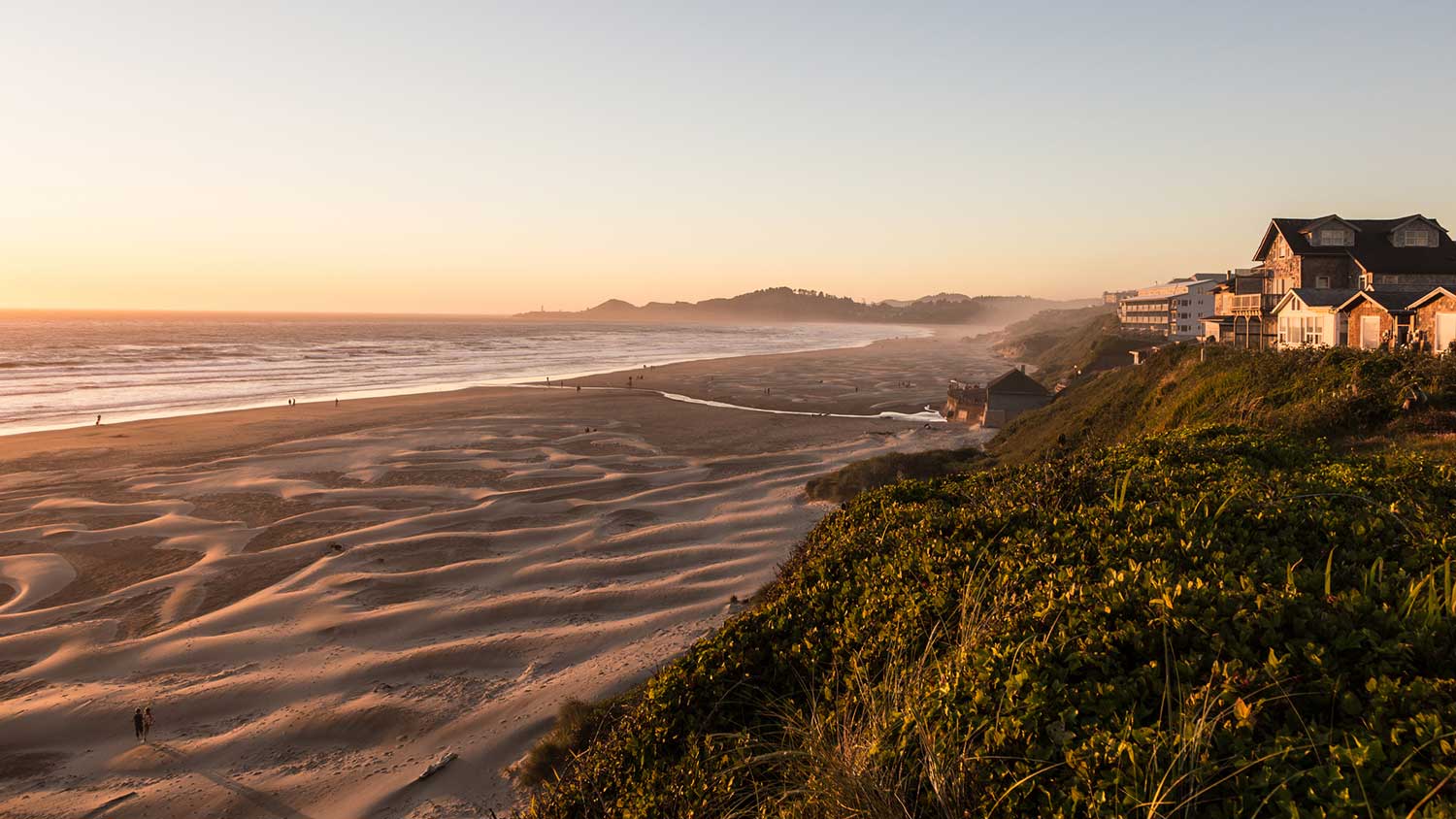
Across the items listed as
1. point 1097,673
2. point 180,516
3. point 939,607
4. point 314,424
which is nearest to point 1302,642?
point 1097,673

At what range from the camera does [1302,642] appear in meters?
4.94

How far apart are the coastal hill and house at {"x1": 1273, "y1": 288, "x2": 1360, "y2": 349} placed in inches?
1045

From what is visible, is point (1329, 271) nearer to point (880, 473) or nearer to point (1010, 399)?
point (1010, 399)

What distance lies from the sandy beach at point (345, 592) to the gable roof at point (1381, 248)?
21233mm

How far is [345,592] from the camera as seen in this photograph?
22.1m

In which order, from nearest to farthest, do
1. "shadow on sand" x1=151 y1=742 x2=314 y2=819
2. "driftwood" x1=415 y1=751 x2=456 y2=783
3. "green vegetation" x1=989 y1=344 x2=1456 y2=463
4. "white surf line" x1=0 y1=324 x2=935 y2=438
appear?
"shadow on sand" x1=151 y1=742 x2=314 y2=819, "driftwood" x1=415 y1=751 x2=456 y2=783, "green vegetation" x1=989 y1=344 x2=1456 y2=463, "white surf line" x1=0 y1=324 x2=935 y2=438

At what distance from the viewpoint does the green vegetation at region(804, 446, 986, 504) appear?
3133 cm

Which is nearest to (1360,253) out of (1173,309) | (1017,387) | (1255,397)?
(1017,387)

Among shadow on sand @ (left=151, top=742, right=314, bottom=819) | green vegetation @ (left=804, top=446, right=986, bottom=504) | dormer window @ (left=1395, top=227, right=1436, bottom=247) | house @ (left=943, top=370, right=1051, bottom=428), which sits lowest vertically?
shadow on sand @ (left=151, top=742, right=314, bottom=819)

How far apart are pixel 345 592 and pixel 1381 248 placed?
164 feet

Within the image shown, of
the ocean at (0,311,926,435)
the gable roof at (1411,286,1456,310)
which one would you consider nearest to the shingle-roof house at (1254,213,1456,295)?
the gable roof at (1411,286,1456,310)

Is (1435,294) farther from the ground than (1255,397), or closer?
farther from the ground

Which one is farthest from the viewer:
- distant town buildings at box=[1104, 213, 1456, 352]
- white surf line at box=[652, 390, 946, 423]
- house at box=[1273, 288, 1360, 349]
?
white surf line at box=[652, 390, 946, 423]

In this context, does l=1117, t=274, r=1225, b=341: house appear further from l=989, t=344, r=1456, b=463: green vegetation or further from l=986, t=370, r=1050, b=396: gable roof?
l=989, t=344, r=1456, b=463: green vegetation
